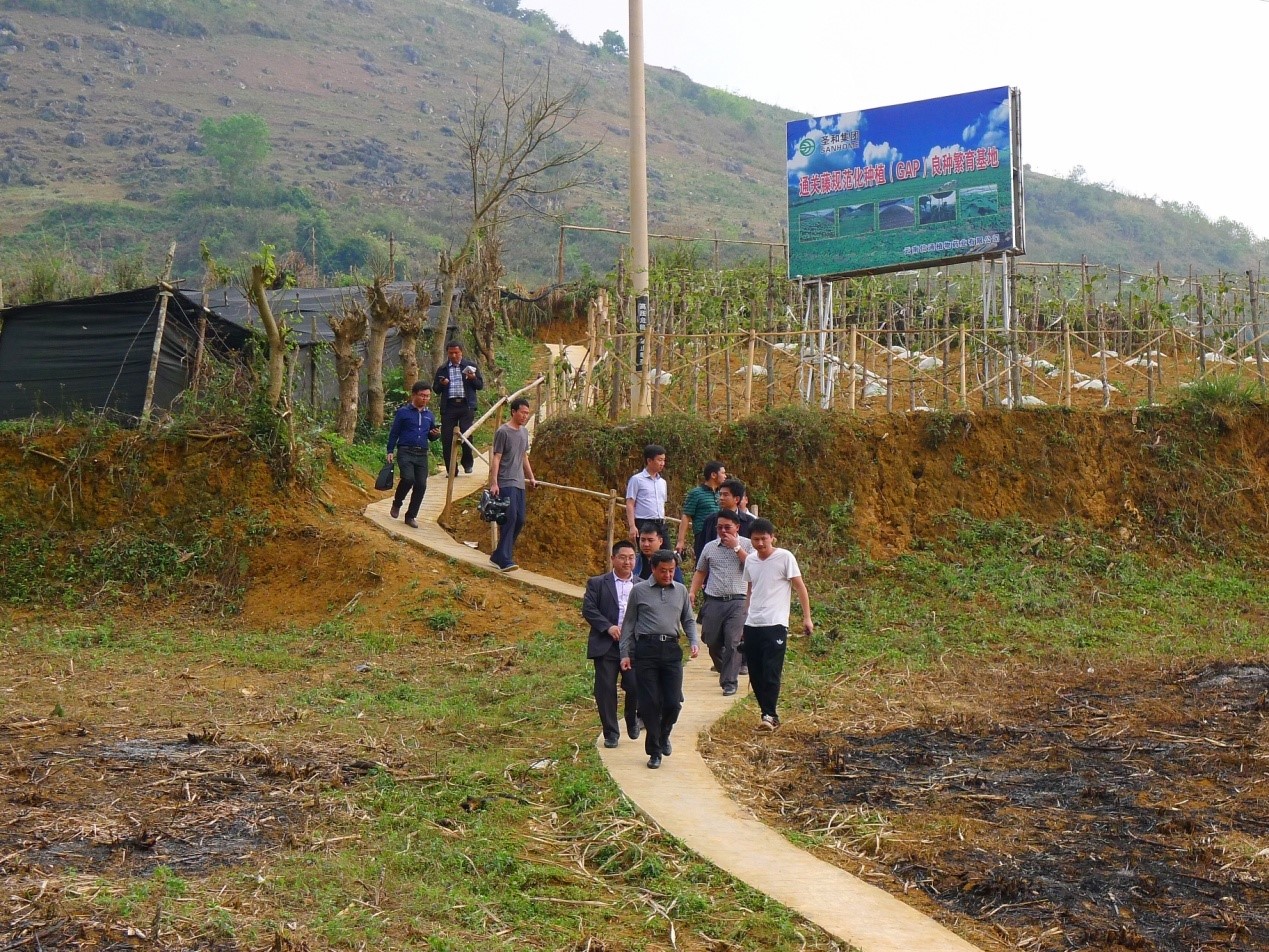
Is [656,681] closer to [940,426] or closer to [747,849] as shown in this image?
[747,849]

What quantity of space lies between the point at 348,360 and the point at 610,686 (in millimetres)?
10956

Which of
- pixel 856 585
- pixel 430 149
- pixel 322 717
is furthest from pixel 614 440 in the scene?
pixel 430 149

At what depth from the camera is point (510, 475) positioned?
46.7ft

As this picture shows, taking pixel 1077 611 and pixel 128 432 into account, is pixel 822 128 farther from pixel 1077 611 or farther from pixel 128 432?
pixel 128 432

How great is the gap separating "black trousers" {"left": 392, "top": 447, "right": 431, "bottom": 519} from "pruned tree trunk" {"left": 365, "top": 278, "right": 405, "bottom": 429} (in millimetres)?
4147

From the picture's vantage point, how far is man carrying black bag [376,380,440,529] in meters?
15.1

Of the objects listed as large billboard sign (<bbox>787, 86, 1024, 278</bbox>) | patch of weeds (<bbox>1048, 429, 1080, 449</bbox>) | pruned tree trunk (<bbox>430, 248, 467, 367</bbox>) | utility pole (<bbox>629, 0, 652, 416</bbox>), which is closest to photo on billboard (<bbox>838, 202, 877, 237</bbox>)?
large billboard sign (<bbox>787, 86, 1024, 278</bbox>)

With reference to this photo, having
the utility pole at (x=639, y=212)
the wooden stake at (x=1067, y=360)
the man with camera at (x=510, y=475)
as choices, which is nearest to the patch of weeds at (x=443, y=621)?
the man with camera at (x=510, y=475)

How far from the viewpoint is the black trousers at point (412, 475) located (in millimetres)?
15438

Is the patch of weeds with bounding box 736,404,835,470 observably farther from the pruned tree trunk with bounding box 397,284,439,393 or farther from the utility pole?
the pruned tree trunk with bounding box 397,284,439,393

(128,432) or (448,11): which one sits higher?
(448,11)

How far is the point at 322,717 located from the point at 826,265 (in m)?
11.3

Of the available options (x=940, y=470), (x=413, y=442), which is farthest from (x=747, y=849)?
(x=940, y=470)

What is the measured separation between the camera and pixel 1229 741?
9414 mm
